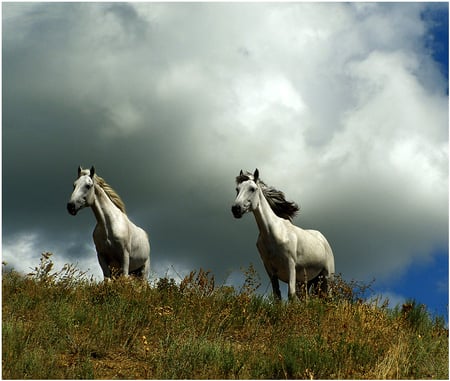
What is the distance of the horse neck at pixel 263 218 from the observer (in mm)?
13578

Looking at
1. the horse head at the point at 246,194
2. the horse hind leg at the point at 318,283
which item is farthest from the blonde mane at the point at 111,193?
the horse hind leg at the point at 318,283

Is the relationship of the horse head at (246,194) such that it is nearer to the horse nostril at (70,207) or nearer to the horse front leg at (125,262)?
the horse front leg at (125,262)

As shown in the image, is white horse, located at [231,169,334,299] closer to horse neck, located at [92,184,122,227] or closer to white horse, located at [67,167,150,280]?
white horse, located at [67,167,150,280]

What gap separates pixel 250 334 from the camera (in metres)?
10.8

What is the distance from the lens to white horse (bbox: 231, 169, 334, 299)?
13344mm

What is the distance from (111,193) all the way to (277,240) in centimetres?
415

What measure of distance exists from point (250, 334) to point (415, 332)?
11.5 feet

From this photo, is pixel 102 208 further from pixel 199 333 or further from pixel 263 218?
pixel 199 333

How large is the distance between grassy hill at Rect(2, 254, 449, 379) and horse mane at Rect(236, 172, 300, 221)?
8.17ft

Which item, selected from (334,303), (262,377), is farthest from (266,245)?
(262,377)

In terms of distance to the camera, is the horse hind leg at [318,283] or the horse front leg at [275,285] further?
the horse hind leg at [318,283]

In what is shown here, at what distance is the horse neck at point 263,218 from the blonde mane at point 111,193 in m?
3.44

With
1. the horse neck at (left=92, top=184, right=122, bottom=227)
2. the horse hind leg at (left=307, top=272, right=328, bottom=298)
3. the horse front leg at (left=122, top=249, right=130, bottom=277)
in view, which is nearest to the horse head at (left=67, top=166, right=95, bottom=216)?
the horse neck at (left=92, top=184, right=122, bottom=227)

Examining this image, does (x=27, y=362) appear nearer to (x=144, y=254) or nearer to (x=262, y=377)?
(x=262, y=377)
